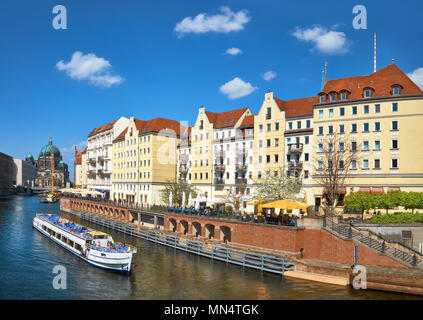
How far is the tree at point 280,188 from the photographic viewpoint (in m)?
57.5

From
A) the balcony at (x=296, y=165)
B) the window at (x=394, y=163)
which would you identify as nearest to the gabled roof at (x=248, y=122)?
the balcony at (x=296, y=165)

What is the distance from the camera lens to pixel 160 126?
92.9m

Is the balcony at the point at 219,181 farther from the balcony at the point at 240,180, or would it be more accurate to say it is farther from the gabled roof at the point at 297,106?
the gabled roof at the point at 297,106

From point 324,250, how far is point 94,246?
25364mm

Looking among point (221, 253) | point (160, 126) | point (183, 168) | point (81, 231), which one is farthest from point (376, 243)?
point (160, 126)

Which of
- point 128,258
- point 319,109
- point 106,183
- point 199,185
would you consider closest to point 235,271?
point 128,258

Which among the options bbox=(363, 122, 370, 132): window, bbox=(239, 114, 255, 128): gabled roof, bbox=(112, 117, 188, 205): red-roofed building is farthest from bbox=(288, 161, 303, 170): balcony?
bbox=(112, 117, 188, 205): red-roofed building

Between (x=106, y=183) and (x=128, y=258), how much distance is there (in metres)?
81.0

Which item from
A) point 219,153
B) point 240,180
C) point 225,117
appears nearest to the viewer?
point 240,180

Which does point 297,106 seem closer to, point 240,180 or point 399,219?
point 240,180

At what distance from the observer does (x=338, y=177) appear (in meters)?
55.2

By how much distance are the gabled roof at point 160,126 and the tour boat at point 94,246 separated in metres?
34.6

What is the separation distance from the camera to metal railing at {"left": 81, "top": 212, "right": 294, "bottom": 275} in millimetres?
39600

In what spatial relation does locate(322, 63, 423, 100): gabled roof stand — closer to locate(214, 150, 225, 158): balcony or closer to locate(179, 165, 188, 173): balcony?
locate(214, 150, 225, 158): balcony
